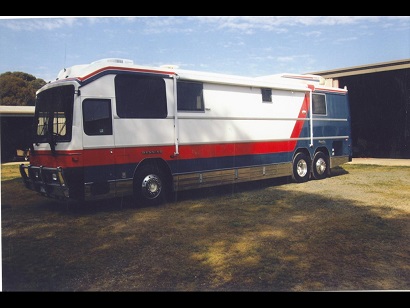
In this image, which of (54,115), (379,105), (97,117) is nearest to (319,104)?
(379,105)

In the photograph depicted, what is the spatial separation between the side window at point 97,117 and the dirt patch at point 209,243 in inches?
61.6

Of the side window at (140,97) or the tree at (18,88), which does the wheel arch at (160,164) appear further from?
the tree at (18,88)

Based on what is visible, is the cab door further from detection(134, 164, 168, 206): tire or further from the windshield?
detection(134, 164, 168, 206): tire

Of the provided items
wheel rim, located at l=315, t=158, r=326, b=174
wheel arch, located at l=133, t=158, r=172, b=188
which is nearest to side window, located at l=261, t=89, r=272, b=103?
wheel rim, located at l=315, t=158, r=326, b=174

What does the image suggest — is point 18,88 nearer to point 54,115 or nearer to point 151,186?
point 54,115

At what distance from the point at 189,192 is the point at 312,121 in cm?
445

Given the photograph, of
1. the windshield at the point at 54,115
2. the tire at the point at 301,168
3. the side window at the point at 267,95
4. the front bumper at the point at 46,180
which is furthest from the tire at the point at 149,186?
the tire at the point at 301,168

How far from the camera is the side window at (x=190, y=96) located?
834 centimetres

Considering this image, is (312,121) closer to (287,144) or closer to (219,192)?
(287,144)

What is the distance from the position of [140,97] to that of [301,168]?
5593 mm

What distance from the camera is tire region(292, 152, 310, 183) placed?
35.7 feet

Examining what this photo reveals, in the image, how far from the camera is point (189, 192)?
9.27 metres

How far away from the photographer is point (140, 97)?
7.77m
